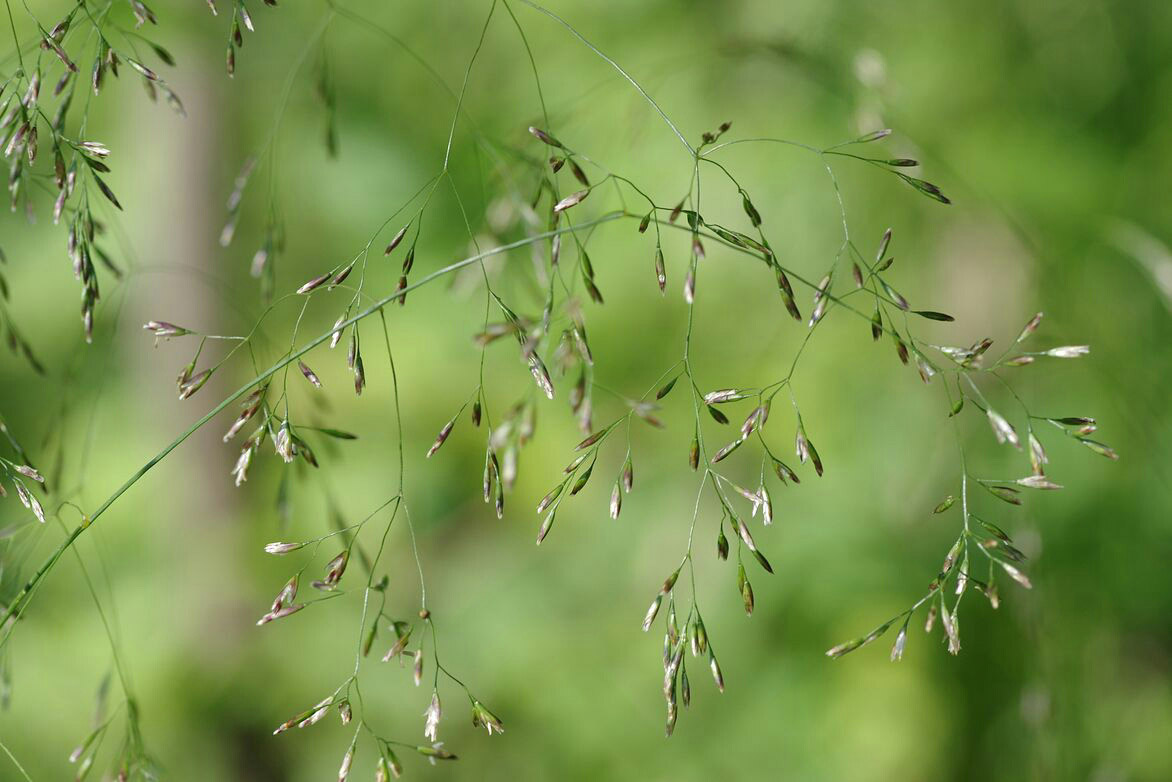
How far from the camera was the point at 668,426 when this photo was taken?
2068mm

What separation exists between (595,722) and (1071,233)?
4.59 ft

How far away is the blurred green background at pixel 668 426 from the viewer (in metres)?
1.70

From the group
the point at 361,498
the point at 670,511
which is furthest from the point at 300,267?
the point at 670,511

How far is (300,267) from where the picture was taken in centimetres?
296

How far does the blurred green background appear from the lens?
5.57 ft

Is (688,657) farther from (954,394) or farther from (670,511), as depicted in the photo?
(954,394)

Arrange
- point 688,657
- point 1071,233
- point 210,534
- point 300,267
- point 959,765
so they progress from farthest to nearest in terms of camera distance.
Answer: point 300,267
point 210,534
point 1071,233
point 688,657
point 959,765

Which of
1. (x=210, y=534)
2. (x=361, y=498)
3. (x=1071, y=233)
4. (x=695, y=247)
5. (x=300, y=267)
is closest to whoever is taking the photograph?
(x=695, y=247)

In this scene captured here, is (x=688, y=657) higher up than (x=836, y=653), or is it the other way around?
(x=836, y=653)

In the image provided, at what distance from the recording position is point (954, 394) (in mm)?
2012

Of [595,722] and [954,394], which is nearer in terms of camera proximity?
[595,722]

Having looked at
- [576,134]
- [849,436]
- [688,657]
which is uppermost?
[576,134]

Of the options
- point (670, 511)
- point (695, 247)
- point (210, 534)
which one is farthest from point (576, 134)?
point (695, 247)

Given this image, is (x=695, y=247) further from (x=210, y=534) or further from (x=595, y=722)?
(x=210, y=534)
